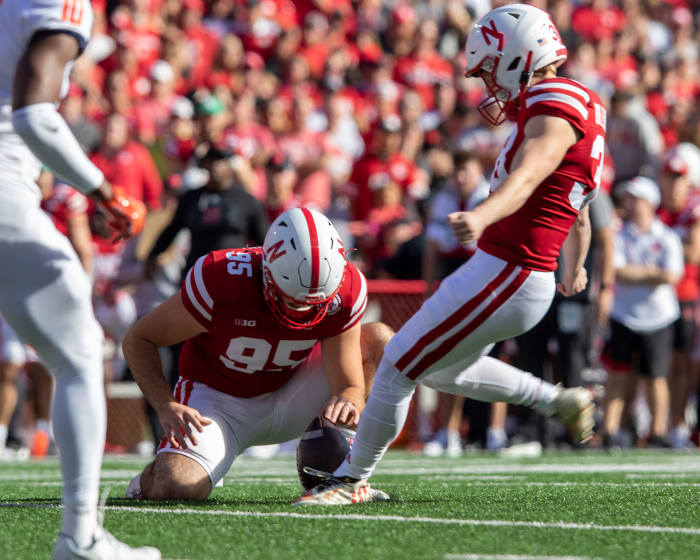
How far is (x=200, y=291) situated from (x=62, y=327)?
5.46 feet

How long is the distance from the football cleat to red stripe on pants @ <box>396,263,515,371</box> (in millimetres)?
518

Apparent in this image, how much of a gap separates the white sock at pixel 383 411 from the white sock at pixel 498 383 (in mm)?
462

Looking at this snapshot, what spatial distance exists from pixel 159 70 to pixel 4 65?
896cm

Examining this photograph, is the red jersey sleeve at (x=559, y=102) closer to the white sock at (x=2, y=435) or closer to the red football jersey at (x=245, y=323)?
the red football jersey at (x=245, y=323)

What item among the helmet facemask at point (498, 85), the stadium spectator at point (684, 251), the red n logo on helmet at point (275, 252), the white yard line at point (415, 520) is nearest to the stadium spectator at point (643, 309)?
the stadium spectator at point (684, 251)

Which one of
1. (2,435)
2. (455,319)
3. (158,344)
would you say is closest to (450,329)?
(455,319)

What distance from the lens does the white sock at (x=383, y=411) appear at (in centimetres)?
459

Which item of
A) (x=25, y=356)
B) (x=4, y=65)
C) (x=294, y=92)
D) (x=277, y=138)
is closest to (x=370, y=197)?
(x=277, y=138)

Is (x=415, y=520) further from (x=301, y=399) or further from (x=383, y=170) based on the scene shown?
(x=383, y=170)

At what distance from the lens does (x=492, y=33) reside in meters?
4.75

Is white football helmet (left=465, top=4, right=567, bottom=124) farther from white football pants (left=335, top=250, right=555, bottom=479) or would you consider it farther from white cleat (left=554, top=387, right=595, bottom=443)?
white cleat (left=554, top=387, right=595, bottom=443)

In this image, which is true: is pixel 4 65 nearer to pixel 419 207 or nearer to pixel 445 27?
pixel 419 207

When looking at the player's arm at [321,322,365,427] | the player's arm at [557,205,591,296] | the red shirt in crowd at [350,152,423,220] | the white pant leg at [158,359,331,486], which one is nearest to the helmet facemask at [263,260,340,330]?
the player's arm at [321,322,365,427]

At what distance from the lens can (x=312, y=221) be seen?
4.76 meters
